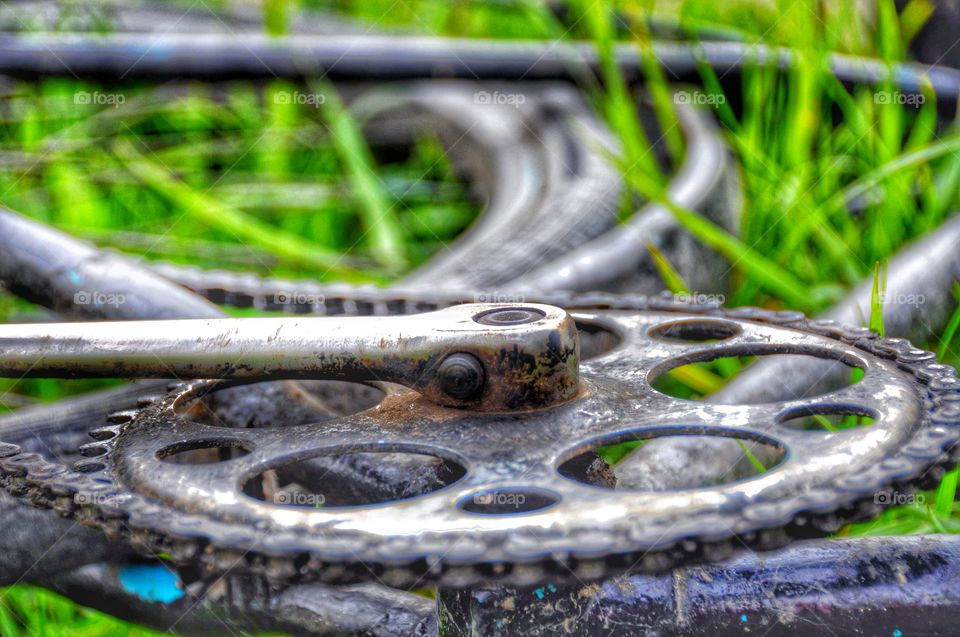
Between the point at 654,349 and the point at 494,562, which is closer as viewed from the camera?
the point at 494,562

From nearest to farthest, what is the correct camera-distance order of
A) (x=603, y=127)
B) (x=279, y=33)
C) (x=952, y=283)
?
(x=952, y=283), (x=603, y=127), (x=279, y=33)

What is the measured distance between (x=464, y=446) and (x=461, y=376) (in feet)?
0.26

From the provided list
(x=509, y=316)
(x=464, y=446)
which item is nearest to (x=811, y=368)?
(x=509, y=316)

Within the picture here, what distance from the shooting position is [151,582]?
129cm

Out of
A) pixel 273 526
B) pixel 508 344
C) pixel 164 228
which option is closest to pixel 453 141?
pixel 164 228

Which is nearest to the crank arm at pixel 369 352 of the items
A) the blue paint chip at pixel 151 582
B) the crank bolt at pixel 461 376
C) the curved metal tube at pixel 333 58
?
the crank bolt at pixel 461 376

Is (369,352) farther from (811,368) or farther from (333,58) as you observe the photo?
(333,58)

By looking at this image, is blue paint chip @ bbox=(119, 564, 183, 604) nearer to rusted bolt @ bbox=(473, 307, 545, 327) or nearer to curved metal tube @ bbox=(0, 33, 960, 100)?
rusted bolt @ bbox=(473, 307, 545, 327)

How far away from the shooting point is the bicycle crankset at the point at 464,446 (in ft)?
2.72

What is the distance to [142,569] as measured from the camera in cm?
130

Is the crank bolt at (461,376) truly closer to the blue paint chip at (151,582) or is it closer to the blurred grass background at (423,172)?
the blue paint chip at (151,582)

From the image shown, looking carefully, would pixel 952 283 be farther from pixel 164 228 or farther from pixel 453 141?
pixel 164 228

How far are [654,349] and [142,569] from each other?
2.23 ft

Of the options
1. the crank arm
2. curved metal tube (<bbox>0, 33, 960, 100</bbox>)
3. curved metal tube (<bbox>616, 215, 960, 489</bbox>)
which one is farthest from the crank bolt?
curved metal tube (<bbox>0, 33, 960, 100</bbox>)
